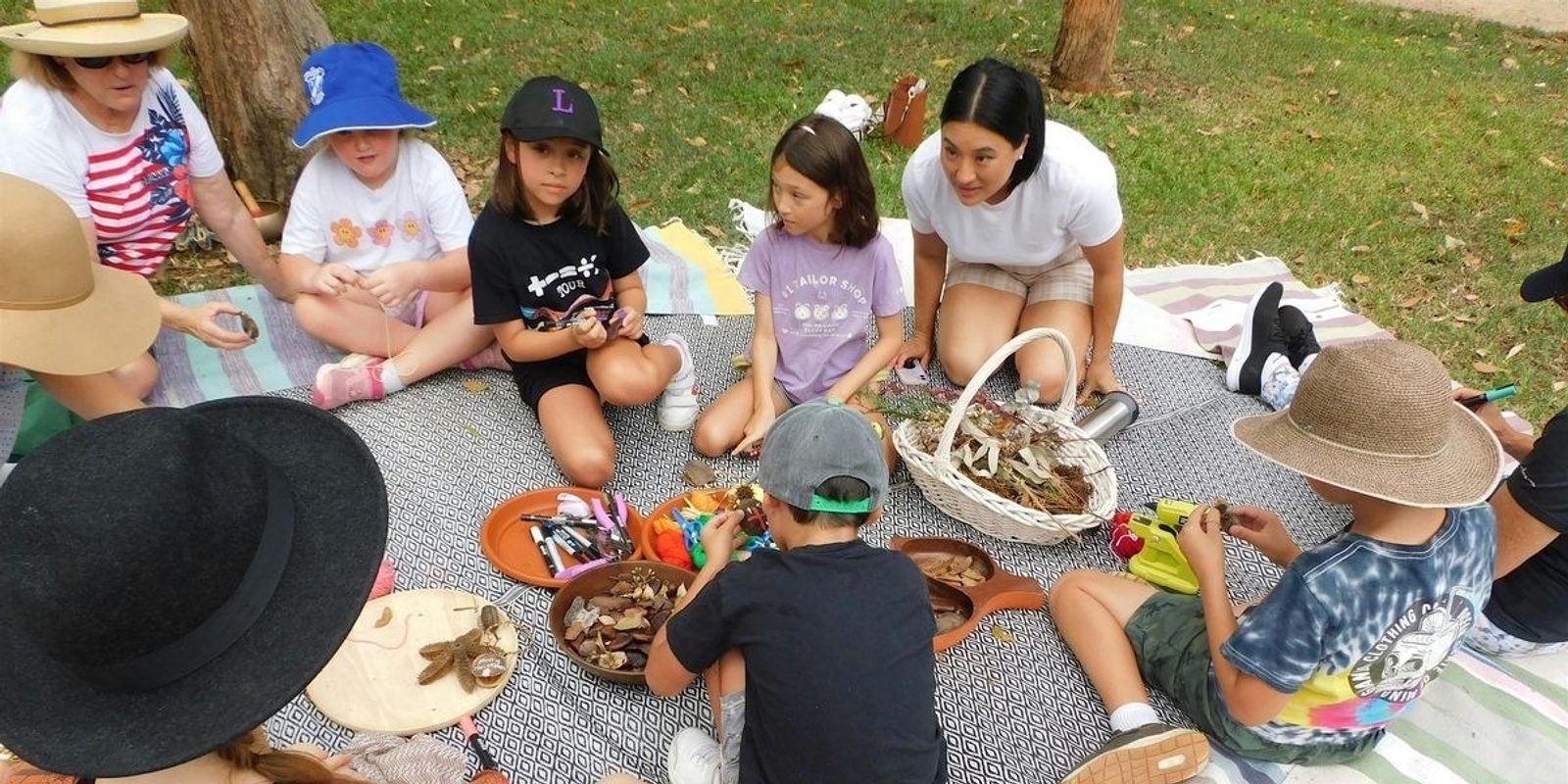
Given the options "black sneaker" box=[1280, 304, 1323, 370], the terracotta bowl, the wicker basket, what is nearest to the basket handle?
the wicker basket

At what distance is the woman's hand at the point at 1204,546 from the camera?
222cm

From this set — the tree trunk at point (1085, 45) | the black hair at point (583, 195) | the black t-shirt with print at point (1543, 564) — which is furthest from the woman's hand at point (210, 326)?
the tree trunk at point (1085, 45)

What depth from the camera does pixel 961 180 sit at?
3154 millimetres

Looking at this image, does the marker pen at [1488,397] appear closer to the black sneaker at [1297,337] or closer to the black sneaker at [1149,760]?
the black sneaker at [1297,337]

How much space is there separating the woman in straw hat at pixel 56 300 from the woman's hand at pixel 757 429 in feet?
5.75

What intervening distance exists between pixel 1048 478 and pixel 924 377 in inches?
38.4

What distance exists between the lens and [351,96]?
10.5ft

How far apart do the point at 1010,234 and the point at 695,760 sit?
230cm

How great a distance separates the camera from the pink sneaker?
334 cm

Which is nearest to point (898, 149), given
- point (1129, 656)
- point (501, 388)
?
point (501, 388)

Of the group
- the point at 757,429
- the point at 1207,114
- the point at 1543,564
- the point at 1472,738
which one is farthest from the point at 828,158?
the point at 1207,114

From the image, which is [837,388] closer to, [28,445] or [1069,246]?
[1069,246]

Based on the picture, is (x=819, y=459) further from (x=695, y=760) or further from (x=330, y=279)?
(x=330, y=279)

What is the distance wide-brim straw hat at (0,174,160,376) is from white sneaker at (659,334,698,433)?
62.1 inches
